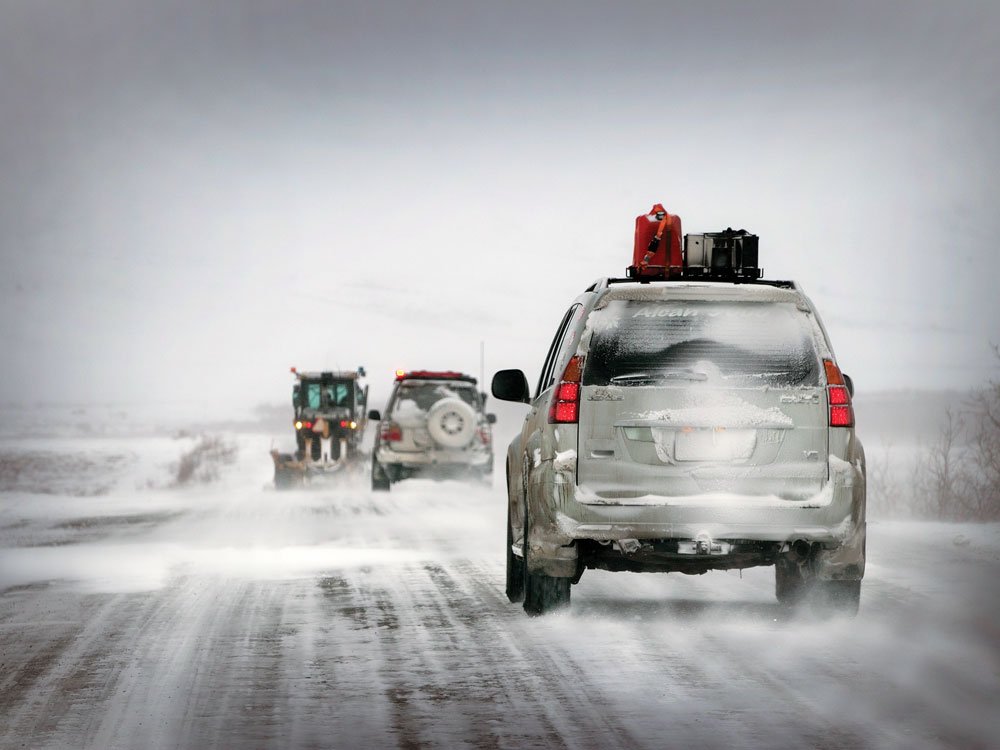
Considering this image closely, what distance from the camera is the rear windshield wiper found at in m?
9.05

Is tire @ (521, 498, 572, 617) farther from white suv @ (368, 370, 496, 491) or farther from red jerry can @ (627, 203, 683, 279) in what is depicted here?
white suv @ (368, 370, 496, 491)

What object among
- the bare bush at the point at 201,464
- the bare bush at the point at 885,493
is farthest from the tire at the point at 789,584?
the bare bush at the point at 201,464

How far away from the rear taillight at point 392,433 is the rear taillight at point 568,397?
63.2 ft

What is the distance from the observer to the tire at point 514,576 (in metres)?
10.6

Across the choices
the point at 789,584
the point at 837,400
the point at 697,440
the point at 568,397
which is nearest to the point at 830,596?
the point at 789,584

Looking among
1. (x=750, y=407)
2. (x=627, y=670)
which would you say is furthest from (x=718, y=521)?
(x=627, y=670)

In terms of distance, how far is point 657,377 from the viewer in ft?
29.8

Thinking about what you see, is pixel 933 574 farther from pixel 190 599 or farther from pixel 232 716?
pixel 232 716

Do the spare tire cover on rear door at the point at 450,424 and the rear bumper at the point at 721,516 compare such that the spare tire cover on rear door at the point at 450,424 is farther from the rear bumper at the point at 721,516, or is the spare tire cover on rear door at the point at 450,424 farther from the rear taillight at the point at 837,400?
the rear taillight at the point at 837,400

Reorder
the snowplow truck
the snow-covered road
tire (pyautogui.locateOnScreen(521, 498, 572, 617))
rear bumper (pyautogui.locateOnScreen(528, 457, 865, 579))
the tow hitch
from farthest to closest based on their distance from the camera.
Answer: the snowplow truck < tire (pyautogui.locateOnScreen(521, 498, 572, 617)) < the tow hitch < rear bumper (pyautogui.locateOnScreen(528, 457, 865, 579)) < the snow-covered road

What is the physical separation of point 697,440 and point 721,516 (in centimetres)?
47

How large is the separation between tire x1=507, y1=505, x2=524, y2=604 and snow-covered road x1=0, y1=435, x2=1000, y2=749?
0.19 meters

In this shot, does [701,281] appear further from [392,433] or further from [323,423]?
[323,423]

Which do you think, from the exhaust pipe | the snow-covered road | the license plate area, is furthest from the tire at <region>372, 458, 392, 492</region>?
the license plate area
